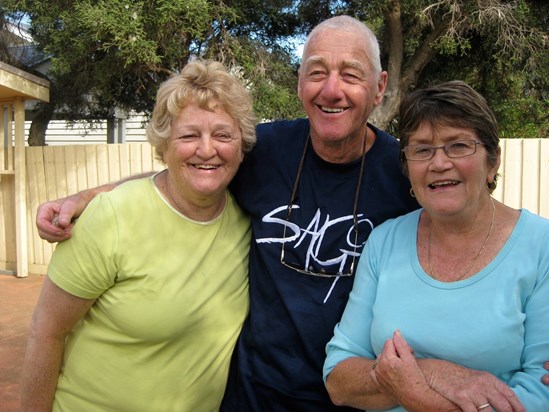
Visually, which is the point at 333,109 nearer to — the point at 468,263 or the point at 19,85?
the point at 468,263

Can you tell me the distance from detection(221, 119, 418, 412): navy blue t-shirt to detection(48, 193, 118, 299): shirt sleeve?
23.9 inches

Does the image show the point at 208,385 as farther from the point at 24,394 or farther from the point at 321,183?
the point at 321,183

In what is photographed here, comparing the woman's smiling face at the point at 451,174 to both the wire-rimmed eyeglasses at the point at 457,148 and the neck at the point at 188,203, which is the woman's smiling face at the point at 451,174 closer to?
the wire-rimmed eyeglasses at the point at 457,148

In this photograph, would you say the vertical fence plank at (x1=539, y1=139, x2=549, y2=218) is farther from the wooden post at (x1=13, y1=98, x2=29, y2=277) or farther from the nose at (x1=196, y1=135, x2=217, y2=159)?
the wooden post at (x1=13, y1=98, x2=29, y2=277)

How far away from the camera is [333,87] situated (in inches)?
83.7

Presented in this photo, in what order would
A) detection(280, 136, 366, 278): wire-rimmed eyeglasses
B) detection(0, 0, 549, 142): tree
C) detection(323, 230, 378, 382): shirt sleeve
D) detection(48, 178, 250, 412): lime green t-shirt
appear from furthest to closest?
detection(0, 0, 549, 142): tree < detection(280, 136, 366, 278): wire-rimmed eyeglasses < detection(48, 178, 250, 412): lime green t-shirt < detection(323, 230, 378, 382): shirt sleeve

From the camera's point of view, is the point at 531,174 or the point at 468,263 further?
the point at 531,174

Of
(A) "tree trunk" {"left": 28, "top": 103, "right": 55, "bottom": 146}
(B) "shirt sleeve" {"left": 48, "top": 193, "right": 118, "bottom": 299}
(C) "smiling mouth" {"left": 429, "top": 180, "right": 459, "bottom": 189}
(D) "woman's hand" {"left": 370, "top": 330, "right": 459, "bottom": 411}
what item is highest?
(A) "tree trunk" {"left": 28, "top": 103, "right": 55, "bottom": 146}

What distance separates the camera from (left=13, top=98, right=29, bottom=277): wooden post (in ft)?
27.2

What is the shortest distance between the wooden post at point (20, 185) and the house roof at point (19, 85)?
22 centimetres

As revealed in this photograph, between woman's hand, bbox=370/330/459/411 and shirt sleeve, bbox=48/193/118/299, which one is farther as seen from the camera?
shirt sleeve, bbox=48/193/118/299

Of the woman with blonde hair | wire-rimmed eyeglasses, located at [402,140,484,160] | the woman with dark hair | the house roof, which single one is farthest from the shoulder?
the house roof

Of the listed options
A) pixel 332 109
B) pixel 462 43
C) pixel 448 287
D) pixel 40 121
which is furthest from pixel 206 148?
pixel 40 121

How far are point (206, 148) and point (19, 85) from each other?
682 cm
